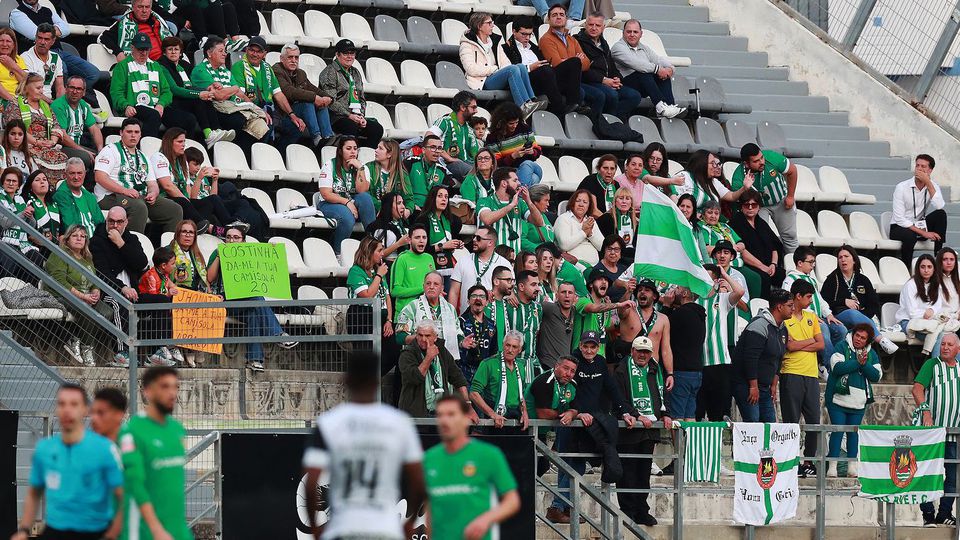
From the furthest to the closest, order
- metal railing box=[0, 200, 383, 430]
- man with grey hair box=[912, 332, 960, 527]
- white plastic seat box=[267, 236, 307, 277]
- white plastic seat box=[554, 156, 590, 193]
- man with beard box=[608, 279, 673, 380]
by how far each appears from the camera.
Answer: white plastic seat box=[554, 156, 590, 193]
man with grey hair box=[912, 332, 960, 527]
white plastic seat box=[267, 236, 307, 277]
man with beard box=[608, 279, 673, 380]
metal railing box=[0, 200, 383, 430]

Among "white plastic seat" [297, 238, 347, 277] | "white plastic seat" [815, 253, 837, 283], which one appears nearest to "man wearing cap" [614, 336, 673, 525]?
"white plastic seat" [297, 238, 347, 277]

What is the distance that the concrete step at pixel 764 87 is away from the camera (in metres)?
22.1

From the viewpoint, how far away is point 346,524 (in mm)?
8109

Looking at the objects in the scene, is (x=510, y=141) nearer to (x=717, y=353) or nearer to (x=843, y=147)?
(x=717, y=353)

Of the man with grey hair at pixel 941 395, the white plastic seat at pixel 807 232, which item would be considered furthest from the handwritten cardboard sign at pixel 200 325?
the white plastic seat at pixel 807 232

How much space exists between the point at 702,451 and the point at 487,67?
6.11 meters

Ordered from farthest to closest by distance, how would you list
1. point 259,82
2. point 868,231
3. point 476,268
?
point 868,231 → point 259,82 → point 476,268

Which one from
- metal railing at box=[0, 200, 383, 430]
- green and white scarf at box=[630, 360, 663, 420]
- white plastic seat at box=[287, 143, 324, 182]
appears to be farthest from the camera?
white plastic seat at box=[287, 143, 324, 182]

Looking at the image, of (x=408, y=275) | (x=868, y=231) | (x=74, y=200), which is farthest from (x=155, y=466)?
(x=868, y=231)

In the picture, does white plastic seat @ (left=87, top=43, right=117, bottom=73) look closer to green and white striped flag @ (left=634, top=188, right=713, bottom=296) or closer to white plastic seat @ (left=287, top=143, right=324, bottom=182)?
white plastic seat @ (left=287, top=143, right=324, bottom=182)

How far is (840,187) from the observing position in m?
19.8

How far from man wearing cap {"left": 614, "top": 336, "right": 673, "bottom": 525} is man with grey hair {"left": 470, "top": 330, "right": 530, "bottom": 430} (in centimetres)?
97

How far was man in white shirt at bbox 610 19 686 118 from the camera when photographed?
64.4 feet

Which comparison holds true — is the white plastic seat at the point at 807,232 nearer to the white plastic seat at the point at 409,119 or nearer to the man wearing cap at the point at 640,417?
the white plastic seat at the point at 409,119
